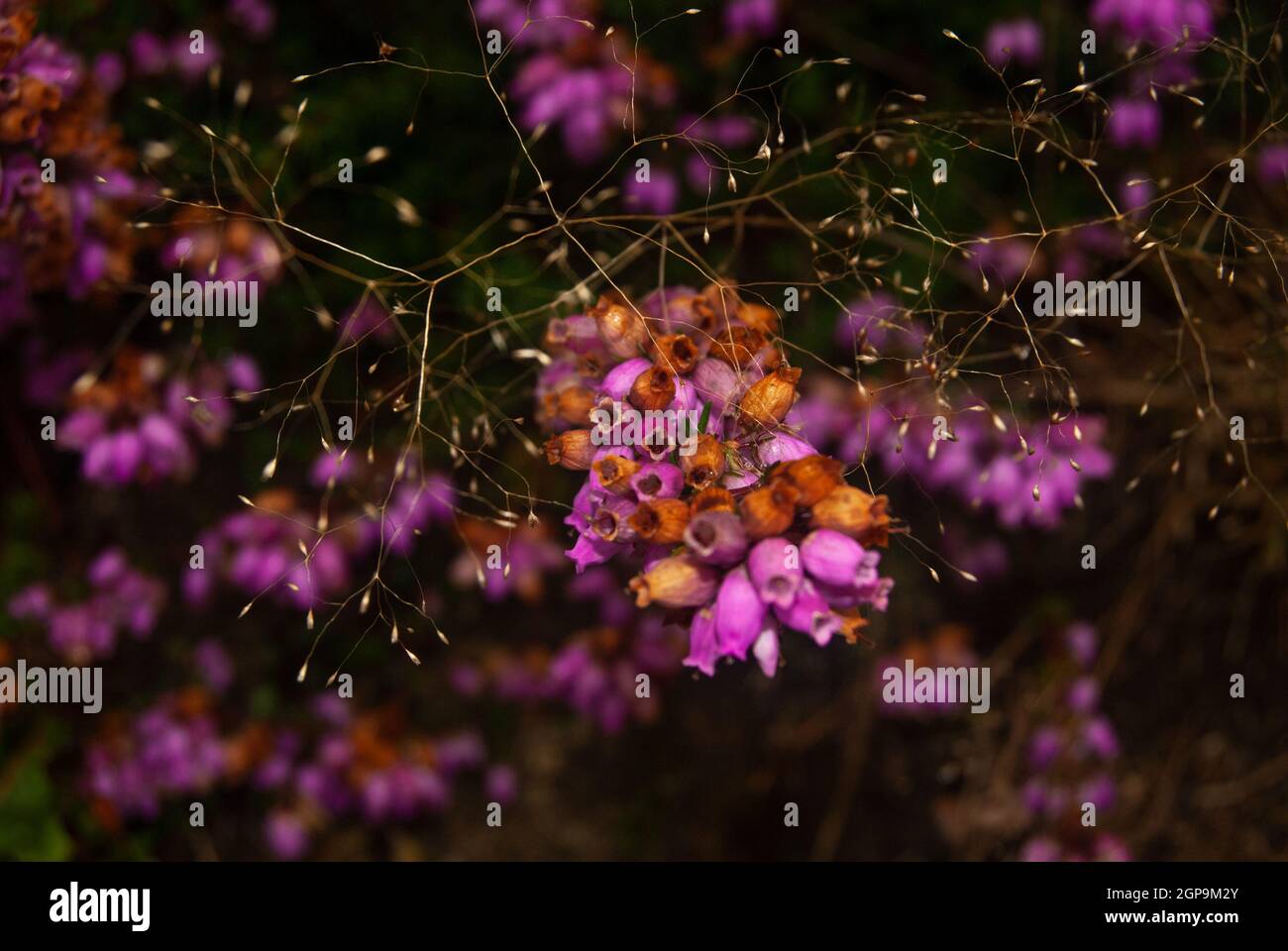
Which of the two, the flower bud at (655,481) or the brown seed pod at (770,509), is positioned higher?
the flower bud at (655,481)

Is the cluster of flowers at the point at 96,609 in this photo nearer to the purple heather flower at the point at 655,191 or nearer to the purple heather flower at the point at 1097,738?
the purple heather flower at the point at 655,191

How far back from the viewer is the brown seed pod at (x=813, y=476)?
1272mm

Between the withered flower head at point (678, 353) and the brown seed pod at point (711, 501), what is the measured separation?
19cm

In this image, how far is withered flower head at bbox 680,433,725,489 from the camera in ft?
4.29

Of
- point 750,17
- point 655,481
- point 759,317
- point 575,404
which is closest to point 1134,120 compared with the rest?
point 750,17

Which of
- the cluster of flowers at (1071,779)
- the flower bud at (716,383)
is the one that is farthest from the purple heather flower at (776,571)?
the cluster of flowers at (1071,779)

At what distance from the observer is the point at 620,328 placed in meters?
1.45

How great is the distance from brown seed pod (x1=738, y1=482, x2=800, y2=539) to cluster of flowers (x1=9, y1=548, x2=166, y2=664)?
2032mm

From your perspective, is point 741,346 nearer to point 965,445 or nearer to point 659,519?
point 659,519

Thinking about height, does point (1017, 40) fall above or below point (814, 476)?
above

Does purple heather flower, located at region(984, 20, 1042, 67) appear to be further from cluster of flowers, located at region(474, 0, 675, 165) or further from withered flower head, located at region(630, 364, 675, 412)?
withered flower head, located at region(630, 364, 675, 412)

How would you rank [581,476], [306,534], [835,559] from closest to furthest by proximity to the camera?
1. [835,559]
2. [306,534]
3. [581,476]

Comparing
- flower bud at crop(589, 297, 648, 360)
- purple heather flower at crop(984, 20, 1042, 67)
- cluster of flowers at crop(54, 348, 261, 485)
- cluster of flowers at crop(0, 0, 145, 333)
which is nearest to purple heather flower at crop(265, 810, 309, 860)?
cluster of flowers at crop(54, 348, 261, 485)

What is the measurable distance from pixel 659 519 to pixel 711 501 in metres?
0.07
